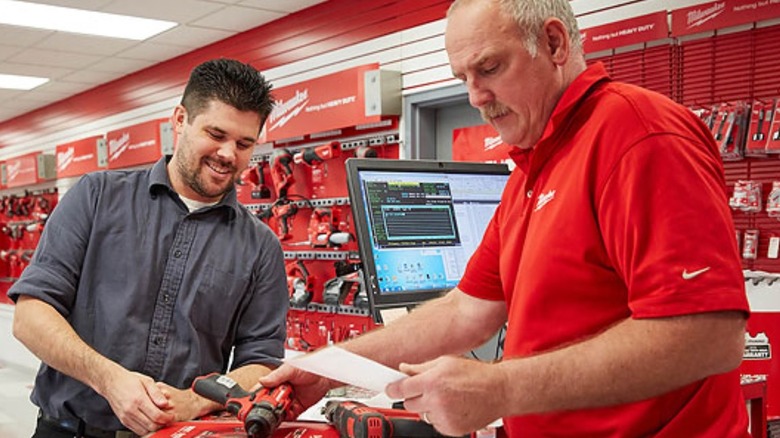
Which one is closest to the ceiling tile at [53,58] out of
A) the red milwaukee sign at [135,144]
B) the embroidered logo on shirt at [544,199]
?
the red milwaukee sign at [135,144]

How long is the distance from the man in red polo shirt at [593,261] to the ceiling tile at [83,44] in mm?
6623

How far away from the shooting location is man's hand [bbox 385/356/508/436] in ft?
3.80

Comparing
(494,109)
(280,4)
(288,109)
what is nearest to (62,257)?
(494,109)

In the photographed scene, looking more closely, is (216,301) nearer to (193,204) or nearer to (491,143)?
(193,204)

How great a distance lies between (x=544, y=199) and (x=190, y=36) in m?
6.50

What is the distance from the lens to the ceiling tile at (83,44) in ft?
23.5

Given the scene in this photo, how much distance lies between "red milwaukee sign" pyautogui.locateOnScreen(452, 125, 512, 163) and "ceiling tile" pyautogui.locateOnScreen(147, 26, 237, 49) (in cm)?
301

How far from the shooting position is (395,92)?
17.8 ft

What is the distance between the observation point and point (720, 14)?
3623 mm

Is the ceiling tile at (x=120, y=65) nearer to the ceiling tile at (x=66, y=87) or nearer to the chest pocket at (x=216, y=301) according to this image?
the ceiling tile at (x=66, y=87)

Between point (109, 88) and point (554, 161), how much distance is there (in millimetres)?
9250

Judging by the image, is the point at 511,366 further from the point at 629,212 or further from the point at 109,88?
the point at 109,88

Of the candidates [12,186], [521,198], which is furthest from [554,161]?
[12,186]

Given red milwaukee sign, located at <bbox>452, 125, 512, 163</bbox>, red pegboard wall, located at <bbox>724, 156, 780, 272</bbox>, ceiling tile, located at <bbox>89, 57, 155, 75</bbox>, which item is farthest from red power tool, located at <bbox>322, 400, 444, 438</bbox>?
ceiling tile, located at <bbox>89, 57, 155, 75</bbox>
